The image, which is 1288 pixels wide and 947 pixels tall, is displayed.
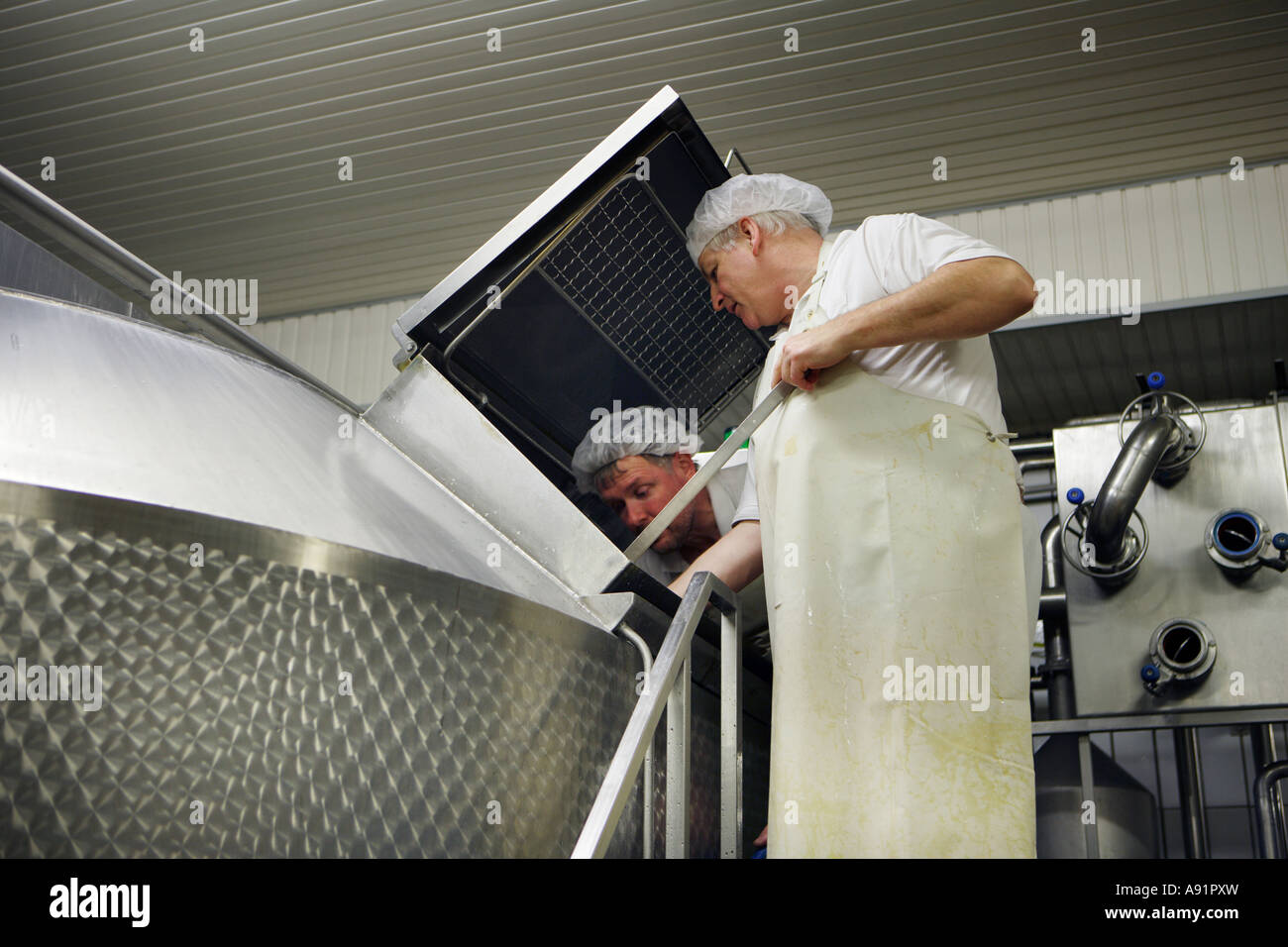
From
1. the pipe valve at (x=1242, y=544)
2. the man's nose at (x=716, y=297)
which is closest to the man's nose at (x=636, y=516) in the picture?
the man's nose at (x=716, y=297)

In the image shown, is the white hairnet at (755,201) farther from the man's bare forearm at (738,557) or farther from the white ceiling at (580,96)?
the white ceiling at (580,96)

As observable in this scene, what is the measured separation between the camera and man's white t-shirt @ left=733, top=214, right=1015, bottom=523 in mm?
1967

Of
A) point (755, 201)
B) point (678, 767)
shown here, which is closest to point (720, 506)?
point (755, 201)

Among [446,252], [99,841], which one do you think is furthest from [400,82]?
[99,841]

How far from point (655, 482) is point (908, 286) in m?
0.99

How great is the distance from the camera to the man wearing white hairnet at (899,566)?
1755 millimetres

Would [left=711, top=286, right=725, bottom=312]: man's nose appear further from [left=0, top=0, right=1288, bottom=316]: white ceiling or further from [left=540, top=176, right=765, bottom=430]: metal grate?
[left=0, top=0, right=1288, bottom=316]: white ceiling

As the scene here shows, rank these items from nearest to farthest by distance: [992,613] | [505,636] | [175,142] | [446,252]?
[505,636] < [992,613] < [175,142] < [446,252]

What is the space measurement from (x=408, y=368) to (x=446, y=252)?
3711 mm

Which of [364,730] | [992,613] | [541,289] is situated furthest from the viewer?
[541,289]
